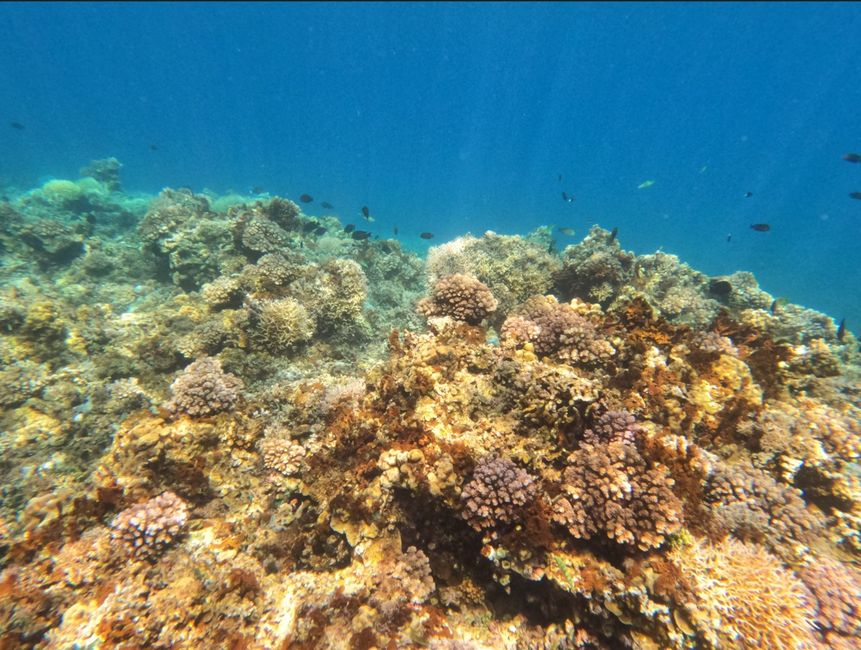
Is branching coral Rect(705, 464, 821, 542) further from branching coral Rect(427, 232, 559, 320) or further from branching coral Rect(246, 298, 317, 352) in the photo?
branching coral Rect(246, 298, 317, 352)

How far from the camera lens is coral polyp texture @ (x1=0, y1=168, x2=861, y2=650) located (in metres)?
3.41

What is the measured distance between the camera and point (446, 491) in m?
3.80

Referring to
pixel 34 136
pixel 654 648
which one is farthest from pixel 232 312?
pixel 34 136

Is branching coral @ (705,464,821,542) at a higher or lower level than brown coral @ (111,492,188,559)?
higher

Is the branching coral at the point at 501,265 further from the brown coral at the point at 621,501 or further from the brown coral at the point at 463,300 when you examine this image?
the brown coral at the point at 621,501

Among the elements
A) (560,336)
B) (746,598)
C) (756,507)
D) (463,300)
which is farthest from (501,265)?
(746,598)

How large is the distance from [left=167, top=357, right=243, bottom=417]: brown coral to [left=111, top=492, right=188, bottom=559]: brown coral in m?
1.39

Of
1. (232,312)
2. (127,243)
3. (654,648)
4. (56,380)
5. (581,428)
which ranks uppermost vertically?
(127,243)

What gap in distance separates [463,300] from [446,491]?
12.4 feet

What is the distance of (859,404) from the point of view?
6.69 meters

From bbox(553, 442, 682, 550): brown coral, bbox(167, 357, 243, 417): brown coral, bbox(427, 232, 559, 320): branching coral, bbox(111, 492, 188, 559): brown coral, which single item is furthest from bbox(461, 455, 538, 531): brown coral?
bbox(427, 232, 559, 320): branching coral

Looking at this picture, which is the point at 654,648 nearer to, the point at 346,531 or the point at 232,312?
the point at 346,531

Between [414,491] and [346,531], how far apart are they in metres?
0.92

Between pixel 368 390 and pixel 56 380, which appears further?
pixel 56 380
